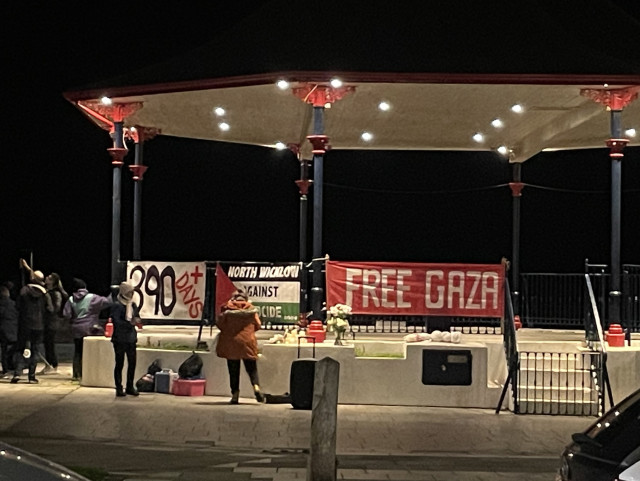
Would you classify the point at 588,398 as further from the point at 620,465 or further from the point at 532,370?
the point at 620,465

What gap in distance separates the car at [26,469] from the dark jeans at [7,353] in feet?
49.1

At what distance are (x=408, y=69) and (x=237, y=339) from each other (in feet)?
15.1

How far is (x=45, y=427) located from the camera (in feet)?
43.1

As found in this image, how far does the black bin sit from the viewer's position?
1593cm

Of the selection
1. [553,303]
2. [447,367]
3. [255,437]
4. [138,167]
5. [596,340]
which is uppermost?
[138,167]

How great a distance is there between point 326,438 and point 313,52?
900 cm

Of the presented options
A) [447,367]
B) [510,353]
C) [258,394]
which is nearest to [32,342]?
[258,394]

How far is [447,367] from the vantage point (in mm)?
15945

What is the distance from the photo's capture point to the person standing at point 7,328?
1856 centimetres

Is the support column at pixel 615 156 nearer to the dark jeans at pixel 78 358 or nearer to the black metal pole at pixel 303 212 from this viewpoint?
the black metal pole at pixel 303 212

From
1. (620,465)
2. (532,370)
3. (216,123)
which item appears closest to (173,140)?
(216,123)

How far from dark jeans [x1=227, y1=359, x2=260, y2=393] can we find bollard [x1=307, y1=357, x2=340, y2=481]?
6814 mm

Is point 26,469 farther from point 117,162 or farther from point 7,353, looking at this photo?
point 7,353

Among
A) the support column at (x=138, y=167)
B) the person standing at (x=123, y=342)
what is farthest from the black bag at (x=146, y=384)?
the support column at (x=138, y=167)
